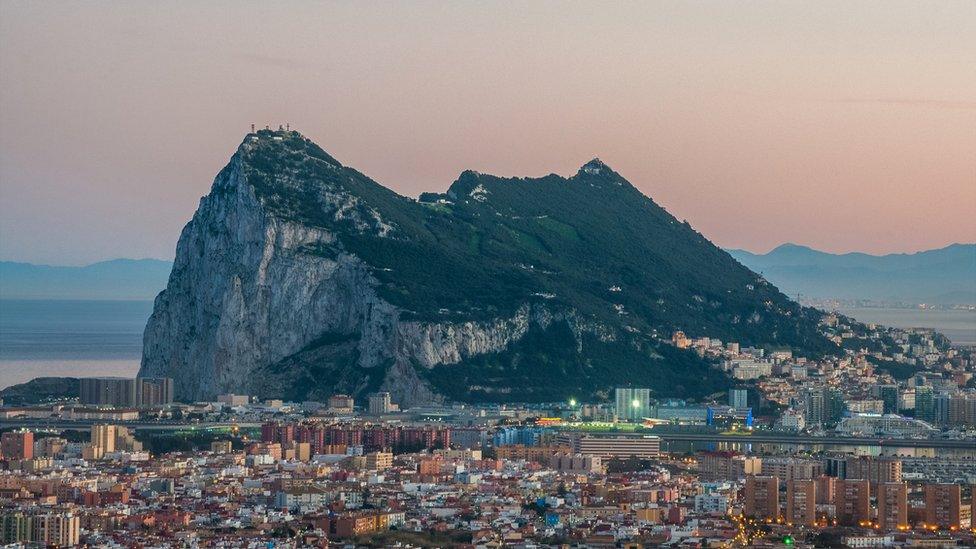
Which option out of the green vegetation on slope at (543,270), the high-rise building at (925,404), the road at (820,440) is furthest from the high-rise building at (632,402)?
the high-rise building at (925,404)

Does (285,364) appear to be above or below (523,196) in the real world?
below

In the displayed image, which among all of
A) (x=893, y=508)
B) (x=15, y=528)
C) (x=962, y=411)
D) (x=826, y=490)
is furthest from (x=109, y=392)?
(x=893, y=508)

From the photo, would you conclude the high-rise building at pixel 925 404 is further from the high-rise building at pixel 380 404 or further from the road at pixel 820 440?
the high-rise building at pixel 380 404

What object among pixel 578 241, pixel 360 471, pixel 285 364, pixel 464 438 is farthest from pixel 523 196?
pixel 360 471

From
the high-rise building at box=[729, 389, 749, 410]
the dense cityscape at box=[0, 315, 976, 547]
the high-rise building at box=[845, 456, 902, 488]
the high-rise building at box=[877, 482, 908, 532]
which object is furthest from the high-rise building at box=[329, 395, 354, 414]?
the high-rise building at box=[877, 482, 908, 532]

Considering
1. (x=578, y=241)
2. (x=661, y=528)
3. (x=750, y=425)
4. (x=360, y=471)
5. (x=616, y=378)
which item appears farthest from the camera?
(x=578, y=241)

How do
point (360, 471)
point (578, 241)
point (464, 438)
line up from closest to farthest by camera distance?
1. point (360, 471)
2. point (464, 438)
3. point (578, 241)

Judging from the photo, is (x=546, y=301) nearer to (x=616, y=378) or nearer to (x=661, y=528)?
(x=616, y=378)
